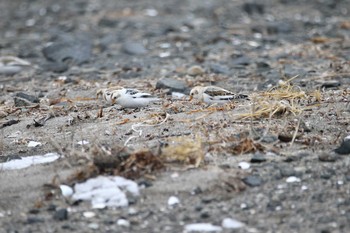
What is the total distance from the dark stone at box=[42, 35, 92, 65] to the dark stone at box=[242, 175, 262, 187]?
17.3 feet

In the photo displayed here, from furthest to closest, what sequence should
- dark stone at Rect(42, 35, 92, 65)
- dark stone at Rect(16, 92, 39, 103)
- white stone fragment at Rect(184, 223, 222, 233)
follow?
dark stone at Rect(42, 35, 92, 65), dark stone at Rect(16, 92, 39, 103), white stone fragment at Rect(184, 223, 222, 233)

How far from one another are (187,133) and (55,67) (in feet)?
13.8

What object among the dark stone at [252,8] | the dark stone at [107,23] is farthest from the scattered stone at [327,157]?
the dark stone at [252,8]

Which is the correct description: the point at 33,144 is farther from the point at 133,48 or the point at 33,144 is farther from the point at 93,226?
the point at 133,48

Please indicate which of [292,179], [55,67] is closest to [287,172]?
[292,179]

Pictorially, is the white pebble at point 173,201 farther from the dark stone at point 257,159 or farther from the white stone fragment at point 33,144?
the white stone fragment at point 33,144

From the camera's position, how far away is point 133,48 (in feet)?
33.1

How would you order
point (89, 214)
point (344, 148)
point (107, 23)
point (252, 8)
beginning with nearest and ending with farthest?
point (89, 214) → point (344, 148) → point (107, 23) → point (252, 8)

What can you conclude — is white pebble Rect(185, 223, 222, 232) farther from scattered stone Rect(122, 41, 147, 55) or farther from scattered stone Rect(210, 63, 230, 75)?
scattered stone Rect(122, 41, 147, 55)

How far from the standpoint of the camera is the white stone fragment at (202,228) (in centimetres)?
403

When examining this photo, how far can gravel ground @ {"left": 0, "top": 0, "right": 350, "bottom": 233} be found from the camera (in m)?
4.22

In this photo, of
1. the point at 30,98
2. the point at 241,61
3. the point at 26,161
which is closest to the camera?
the point at 26,161

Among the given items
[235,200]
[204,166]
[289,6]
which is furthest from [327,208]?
[289,6]

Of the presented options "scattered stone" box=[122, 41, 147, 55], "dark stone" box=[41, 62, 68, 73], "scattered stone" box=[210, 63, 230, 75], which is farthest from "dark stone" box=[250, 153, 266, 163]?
"scattered stone" box=[122, 41, 147, 55]
